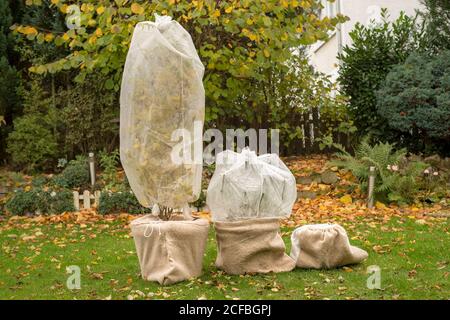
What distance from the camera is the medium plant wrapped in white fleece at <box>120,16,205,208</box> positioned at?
261 inches

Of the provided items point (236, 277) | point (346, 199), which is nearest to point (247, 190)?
point (236, 277)

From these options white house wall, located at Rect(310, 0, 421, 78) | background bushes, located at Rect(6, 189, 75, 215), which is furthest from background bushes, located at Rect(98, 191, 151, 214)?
white house wall, located at Rect(310, 0, 421, 78)

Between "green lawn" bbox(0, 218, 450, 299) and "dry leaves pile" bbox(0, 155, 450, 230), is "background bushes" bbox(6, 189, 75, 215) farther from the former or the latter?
"green lawn" bbox(0, 218, 450, 299)

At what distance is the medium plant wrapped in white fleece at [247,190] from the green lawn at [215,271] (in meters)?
0.61

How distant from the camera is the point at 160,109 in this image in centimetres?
662

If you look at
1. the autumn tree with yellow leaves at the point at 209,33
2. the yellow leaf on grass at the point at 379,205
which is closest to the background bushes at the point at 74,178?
the autumn tree with yellow leaves at the point at 209,33

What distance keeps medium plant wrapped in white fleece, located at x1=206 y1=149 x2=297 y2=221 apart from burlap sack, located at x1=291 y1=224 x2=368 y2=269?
14.0 inches

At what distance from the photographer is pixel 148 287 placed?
661 cm

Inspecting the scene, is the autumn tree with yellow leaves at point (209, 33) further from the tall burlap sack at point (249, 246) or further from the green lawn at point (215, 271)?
the tall burlap sack at point (249, 246)

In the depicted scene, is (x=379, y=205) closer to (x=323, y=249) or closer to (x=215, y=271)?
(x=323, y=249)

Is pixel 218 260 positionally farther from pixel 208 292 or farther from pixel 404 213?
pixel 404 213

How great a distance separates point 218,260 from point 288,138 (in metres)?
8.74

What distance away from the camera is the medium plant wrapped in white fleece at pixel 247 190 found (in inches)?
272

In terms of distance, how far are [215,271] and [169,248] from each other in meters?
0.74
